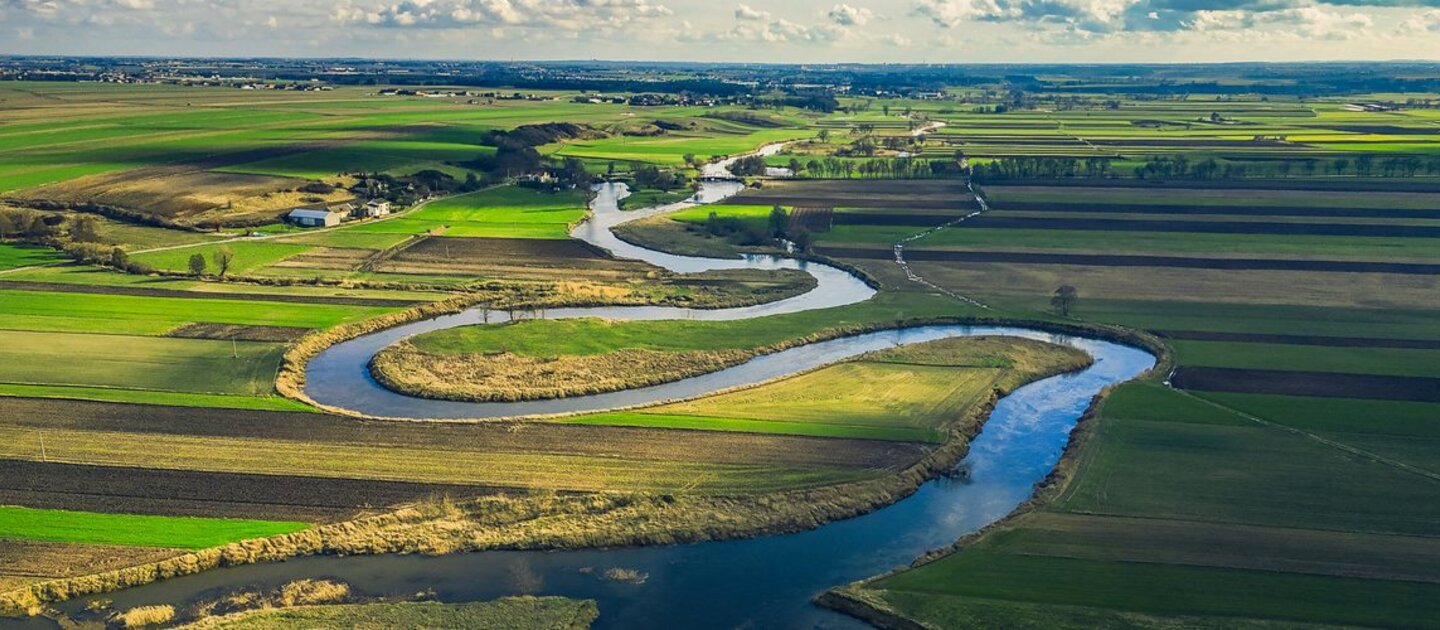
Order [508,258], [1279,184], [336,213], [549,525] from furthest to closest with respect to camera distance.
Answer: [1279,184], [336,213], [508,258], [549,525]

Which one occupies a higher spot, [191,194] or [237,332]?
[191,194]

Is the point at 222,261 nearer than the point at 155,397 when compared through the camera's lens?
No

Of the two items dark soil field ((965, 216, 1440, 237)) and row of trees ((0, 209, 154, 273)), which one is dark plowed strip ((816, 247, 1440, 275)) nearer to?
dark soil field ((965, 216, 1440, 237))

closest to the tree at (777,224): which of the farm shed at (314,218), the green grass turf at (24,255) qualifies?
the farm shed at (314,218)

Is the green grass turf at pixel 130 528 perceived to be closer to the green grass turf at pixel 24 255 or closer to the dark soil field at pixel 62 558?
the dark soil field at pixel 62 558

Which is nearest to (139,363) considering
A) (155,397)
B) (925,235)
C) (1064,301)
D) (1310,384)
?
(155,397)

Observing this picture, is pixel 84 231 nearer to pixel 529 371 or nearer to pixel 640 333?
pixel 529 371

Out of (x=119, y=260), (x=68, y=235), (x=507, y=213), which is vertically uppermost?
(x=507, y=213)
